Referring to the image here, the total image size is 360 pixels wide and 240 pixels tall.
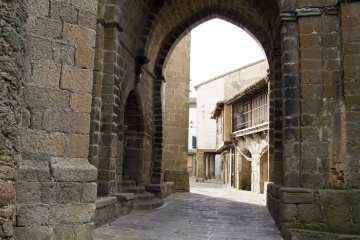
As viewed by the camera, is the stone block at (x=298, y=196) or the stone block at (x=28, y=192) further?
the stone block at (x=298, y=196)

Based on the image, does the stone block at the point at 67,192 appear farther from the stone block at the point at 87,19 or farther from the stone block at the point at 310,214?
the stone block at the point at 310,214

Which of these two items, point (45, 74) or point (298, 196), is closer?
point (45, 74)

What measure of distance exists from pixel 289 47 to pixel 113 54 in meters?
3.14

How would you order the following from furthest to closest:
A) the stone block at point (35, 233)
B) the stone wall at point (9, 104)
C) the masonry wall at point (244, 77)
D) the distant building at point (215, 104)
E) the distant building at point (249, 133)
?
the distant building at point (215, 104), the masonry wall at point (244, 77), the distant building at point (249, 133), the stone block at point (35, 233), the stone wall at point (9, 104)

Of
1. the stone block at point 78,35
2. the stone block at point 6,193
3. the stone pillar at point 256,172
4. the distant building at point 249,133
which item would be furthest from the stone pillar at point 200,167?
the stone block at point 6,193

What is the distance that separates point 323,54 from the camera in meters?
5.77

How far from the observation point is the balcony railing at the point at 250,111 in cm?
1555

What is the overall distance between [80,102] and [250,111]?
1439 cm

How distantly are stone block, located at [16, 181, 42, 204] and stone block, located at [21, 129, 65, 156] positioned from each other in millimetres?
307

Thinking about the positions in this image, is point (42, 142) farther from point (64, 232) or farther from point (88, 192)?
point (64, 232)

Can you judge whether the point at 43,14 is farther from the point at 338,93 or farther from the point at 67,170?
the point at 338,93

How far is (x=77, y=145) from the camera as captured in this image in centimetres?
374

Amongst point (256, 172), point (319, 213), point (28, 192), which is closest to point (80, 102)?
point (28, 192)

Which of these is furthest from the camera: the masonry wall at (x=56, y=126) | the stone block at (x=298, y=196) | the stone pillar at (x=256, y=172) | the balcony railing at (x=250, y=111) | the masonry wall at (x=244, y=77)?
the masonry wall at (x=244, y=77)
